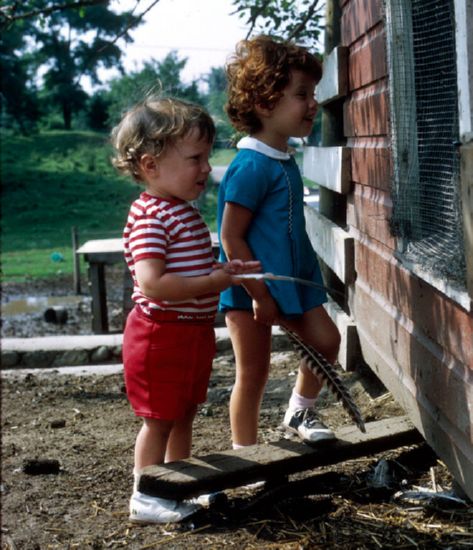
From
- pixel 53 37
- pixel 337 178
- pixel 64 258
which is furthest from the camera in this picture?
pixel 53 37

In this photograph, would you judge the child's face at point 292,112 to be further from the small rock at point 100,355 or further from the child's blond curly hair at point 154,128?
the small rock at point 100,355

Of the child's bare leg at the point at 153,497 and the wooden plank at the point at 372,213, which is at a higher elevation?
the wooden plank at the point at 372,213

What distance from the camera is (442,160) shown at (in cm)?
301

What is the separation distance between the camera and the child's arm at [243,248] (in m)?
3.22

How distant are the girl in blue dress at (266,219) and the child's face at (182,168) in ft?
0.73

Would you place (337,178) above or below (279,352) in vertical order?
above

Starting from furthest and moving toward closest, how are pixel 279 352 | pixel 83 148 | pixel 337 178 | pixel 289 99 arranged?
pixel 83 148, pixel 279 352, pixel 337 178, pixel 289 99

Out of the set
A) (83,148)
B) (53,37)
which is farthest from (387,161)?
(53,37)

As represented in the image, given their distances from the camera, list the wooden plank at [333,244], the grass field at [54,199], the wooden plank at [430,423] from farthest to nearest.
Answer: the grass field at [54,199] < the wooden plank at [333,244] < the wooden plank at [430,423]

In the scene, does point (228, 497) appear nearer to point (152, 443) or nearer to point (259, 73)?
point (152, 443)

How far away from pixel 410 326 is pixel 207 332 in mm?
848

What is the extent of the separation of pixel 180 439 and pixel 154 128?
115 cm

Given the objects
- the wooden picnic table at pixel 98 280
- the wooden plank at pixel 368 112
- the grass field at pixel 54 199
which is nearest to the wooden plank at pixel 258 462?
the wooden plank at pixel 368 112

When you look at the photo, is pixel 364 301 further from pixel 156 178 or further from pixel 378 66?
pixel 156 178
